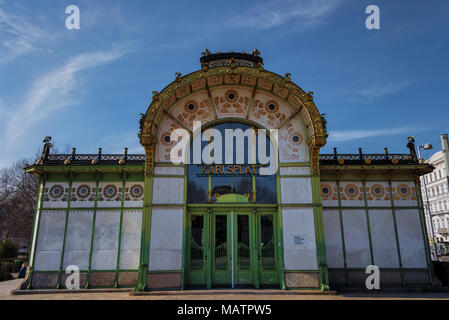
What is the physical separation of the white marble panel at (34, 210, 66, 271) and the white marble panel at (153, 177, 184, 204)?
4418 mm

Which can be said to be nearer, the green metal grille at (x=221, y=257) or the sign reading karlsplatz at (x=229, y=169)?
the green metal grille at (x=221, y=257)

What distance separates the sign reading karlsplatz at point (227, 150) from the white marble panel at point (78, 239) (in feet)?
15.2

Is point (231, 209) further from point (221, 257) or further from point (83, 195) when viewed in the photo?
point (83, 195)

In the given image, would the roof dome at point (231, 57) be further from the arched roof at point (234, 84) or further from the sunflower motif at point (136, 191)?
the sunflower motif at point (136, 191)

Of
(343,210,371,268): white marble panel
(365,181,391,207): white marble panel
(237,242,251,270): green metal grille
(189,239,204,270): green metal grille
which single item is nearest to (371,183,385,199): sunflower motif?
(365,181,391,207): white marble panel

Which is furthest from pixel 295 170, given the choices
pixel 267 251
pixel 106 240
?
pixel 106 240

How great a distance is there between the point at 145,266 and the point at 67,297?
114 inches

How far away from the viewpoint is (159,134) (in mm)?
12242

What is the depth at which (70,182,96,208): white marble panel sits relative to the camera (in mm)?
12734

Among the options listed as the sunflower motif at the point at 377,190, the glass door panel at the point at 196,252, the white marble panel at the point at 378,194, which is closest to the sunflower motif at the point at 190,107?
the glass door panel at the point at 196,252

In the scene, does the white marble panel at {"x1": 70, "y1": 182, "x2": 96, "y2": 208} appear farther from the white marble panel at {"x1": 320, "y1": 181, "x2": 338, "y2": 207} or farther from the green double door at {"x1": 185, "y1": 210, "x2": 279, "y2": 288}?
the white marble panel at {"x1": 320, "y1": 181, "x2": 338, "y2": 207}

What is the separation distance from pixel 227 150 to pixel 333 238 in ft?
19.0

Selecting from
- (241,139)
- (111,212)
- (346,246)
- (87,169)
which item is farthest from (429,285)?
(87,169)

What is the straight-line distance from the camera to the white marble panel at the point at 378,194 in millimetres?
12844
